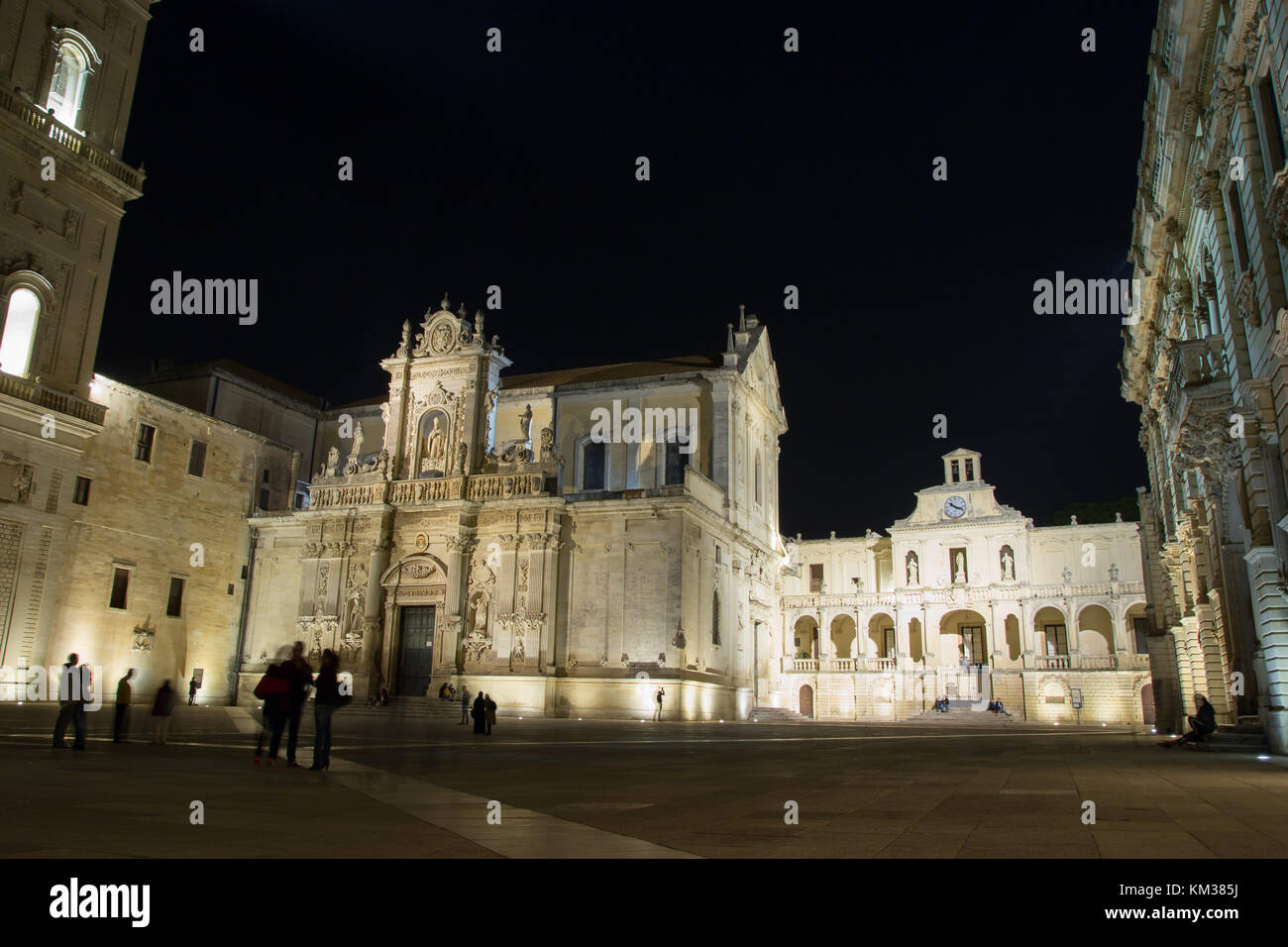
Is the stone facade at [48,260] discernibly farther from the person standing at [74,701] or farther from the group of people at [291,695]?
the group of people at [291,695]

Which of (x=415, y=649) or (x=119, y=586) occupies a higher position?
(x=119, y=586)

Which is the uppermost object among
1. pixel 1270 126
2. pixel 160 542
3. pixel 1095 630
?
pixel 1270 126

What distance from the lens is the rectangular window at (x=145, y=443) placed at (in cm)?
3641

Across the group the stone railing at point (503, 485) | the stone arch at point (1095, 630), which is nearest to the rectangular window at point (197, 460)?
the stone railing at point (503, 485)

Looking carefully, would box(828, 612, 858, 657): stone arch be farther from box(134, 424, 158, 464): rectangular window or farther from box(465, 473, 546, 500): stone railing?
box(134, 424, 158, 464): rectangular window

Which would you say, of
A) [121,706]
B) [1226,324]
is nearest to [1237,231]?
[1226,324]

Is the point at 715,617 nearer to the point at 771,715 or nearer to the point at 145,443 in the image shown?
the point at 771,715

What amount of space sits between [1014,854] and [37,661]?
98.5ft

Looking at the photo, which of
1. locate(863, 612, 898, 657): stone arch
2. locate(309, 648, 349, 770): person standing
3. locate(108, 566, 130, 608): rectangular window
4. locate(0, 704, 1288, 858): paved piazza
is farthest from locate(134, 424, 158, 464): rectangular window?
locate(863, 612, 898, 657): stone arch

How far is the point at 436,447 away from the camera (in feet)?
133

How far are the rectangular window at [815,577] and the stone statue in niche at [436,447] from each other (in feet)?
114

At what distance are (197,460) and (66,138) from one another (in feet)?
48.2

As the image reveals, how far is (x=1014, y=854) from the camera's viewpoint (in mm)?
5207
